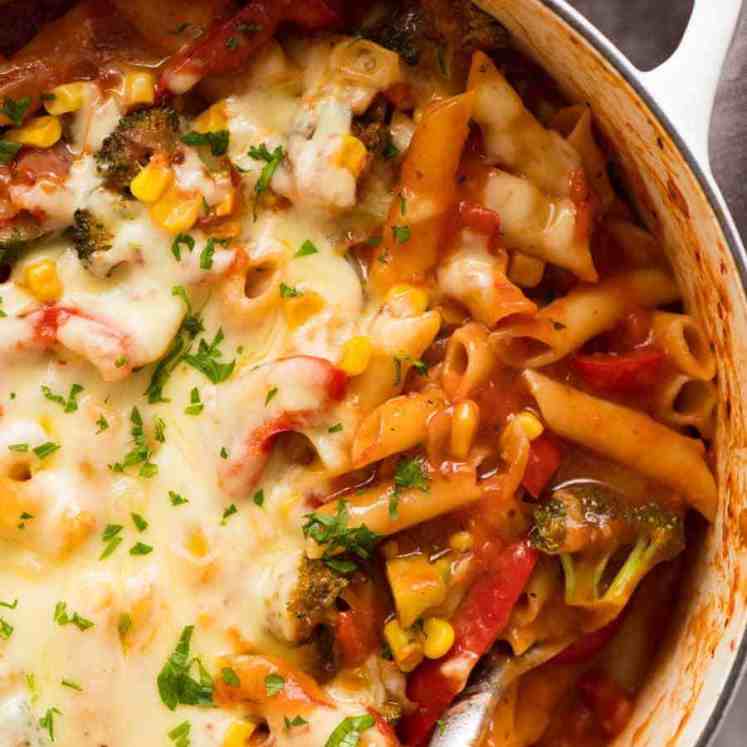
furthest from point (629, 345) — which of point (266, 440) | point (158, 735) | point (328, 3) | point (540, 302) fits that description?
point (158, 735)

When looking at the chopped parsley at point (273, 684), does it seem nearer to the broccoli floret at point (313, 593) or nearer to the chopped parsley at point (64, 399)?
the broccoli floret at point (313, 593)

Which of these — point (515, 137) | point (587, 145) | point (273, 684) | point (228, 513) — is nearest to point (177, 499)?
point (228, 513)

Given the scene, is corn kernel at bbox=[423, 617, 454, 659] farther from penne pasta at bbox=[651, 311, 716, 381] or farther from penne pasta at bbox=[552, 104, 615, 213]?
penne pasta at bbox=[552, 104, 615, 213]

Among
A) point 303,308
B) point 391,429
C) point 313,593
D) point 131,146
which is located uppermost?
point 131,146

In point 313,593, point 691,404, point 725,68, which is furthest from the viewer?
point 725,68

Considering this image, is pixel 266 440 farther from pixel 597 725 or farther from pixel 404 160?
pixel 597 725

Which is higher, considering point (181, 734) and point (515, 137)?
point (515, 137)

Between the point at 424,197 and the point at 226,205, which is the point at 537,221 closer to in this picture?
the point at 424,197
